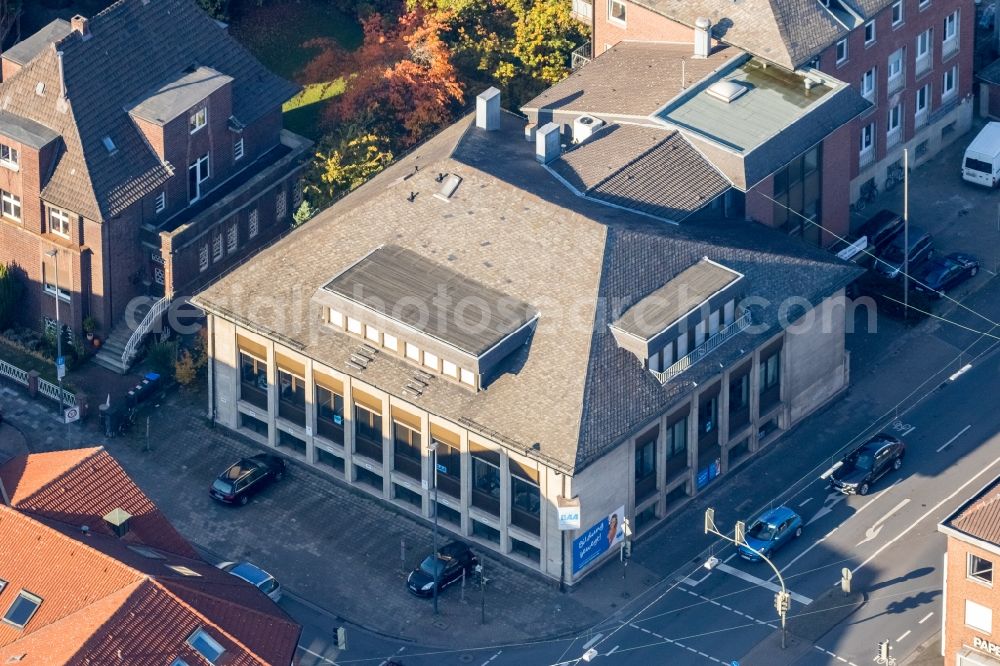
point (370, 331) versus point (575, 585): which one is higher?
point (370, 331)

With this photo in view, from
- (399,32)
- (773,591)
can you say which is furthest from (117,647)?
(399,32)

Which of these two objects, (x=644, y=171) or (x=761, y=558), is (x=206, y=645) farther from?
(x=644, y=171)

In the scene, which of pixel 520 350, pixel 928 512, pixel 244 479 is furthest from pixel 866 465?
pixel 244 479

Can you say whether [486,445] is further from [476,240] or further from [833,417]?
[833,417]

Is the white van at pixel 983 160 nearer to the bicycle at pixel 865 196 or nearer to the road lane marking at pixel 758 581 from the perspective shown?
the bicycle at pixel 865 196

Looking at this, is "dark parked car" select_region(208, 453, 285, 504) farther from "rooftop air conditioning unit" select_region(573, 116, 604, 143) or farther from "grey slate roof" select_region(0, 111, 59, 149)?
"rooftop air conditioning unit" select_region(573, 116, 604, 143)

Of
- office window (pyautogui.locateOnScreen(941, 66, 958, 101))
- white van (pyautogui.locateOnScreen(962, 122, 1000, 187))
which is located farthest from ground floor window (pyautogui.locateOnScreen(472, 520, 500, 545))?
office window (pyautogui.locateOnScreen(941, 66, 958, 101))
